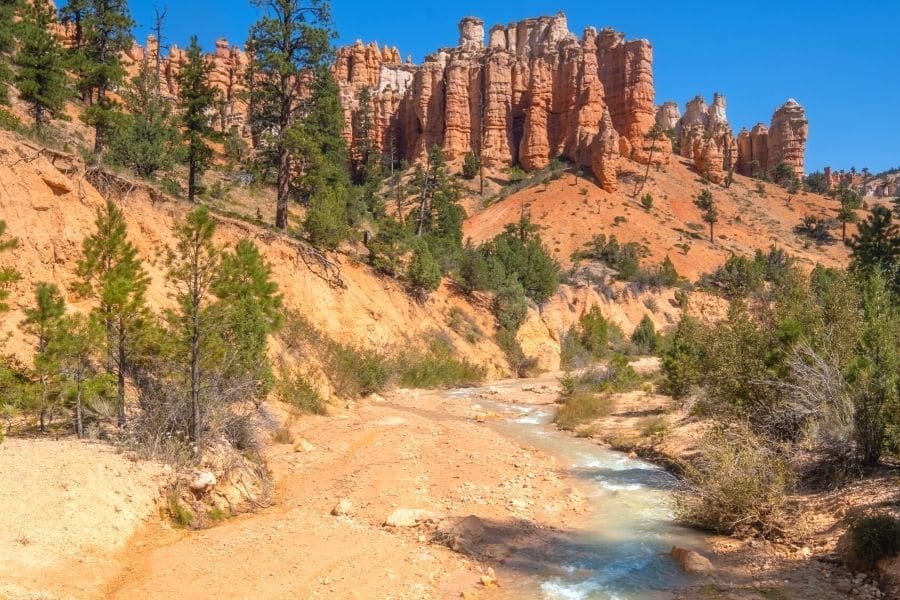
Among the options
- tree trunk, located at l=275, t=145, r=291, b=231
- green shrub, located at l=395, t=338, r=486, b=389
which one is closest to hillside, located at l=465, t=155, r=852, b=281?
green shrub, located at l=395, t=338, r=486, b=389

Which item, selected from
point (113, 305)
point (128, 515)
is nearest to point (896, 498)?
point (128, 515)

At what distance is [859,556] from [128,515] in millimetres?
10397

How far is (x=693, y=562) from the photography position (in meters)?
9.03

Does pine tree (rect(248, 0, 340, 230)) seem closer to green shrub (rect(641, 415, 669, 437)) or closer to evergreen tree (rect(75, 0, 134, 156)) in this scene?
evergreen tree (rect(75, 0, 134, 156))

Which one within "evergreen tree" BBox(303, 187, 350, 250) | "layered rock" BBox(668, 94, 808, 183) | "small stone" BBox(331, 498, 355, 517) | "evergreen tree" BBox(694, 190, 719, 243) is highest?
"layered rock" BBox(668, 94, 808, 183)

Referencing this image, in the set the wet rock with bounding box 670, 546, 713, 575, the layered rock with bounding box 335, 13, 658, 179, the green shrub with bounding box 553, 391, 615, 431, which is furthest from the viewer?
the layered rock with bounding box 335, 13, 658, 179

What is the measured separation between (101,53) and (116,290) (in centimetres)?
2035

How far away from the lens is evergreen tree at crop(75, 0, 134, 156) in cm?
2489

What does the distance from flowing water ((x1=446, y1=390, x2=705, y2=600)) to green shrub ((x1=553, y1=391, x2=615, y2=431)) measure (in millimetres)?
5267

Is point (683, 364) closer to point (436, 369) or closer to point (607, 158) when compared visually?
point (436, 369)

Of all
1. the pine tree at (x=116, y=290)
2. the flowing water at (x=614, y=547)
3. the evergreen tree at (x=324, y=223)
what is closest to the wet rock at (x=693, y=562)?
the flowing water at (x=614, y=547)

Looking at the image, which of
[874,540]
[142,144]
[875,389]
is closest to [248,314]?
[874,540]

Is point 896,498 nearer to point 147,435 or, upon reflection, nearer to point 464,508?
point 464,508

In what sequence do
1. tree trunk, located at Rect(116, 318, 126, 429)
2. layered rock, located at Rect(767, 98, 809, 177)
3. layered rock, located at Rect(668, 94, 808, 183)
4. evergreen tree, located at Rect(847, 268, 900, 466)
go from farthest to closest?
layered rock, located at Rect(767, 98, 809, 177) → layered rock, located at Rect(668, 94, 808, 183) → tree trunk, located at Rect(116, 318, 126, 429) → evergreen tree, located at Rect(847, 268, 900, 466)
